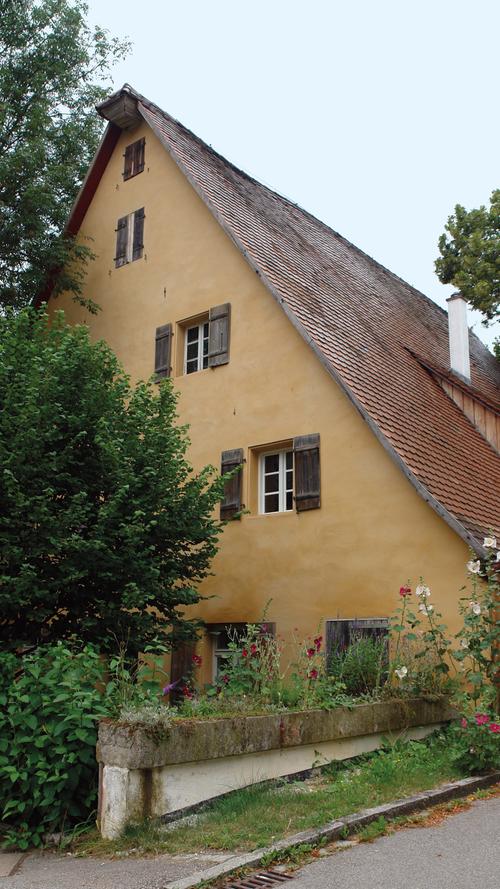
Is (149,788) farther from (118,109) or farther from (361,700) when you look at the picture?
(118,109)

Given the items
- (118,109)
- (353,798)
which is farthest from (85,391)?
(118,109)

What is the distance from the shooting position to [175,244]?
13.4 metres

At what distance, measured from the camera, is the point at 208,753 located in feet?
19.2

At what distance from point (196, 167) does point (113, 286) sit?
248 centimetres

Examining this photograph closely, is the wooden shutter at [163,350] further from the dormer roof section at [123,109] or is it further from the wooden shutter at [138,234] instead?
the dormer roof section at [123,109]

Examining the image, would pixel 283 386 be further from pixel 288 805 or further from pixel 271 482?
pixel 288 805

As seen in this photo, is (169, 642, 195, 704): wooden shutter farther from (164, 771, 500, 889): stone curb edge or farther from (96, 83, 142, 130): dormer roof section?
(96, 83, 142, 130): dormer roof section

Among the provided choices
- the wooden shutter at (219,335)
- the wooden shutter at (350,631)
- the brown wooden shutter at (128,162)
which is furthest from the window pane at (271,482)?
the brown wooden shutter at (128,162)

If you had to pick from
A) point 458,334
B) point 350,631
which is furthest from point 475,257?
point 350,631

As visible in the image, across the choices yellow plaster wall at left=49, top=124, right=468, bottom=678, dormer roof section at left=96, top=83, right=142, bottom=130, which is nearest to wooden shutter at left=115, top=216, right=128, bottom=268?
yellow plaster wall at left=49, top=124, right=468, bottom=678

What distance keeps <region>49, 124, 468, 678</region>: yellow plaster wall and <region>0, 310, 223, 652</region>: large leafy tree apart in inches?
57.0

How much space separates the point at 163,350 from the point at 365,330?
3.18 m

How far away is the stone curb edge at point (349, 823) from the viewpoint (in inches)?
180

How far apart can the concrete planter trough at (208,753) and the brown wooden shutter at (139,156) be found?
10609 millimetres
